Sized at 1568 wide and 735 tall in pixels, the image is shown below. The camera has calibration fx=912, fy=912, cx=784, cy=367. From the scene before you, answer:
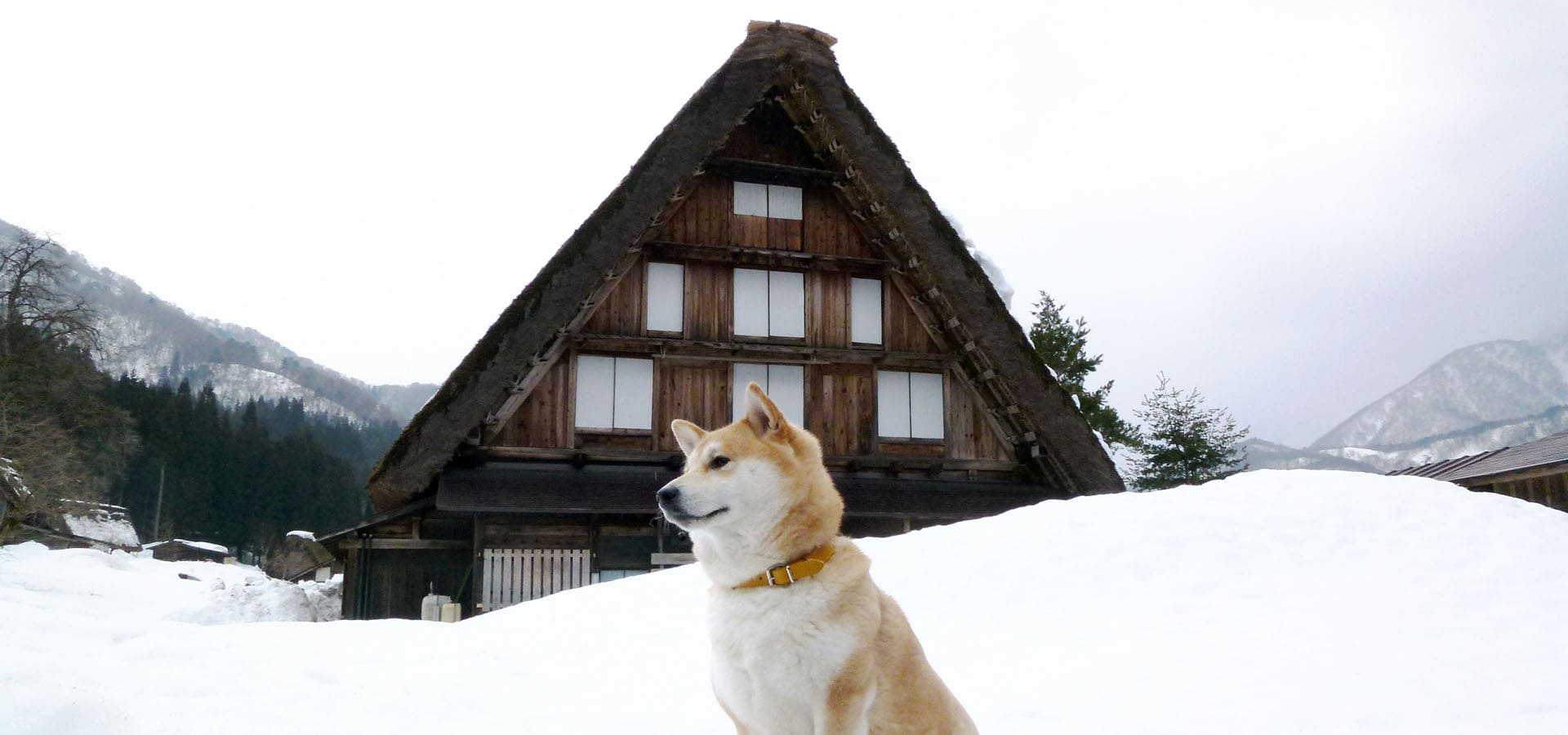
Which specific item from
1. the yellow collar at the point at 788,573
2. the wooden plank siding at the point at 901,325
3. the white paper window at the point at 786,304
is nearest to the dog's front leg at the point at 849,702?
the yellow collar at the point at 788,573

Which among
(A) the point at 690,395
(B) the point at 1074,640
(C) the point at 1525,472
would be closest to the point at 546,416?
(A) the point at 690,395

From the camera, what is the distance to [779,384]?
1169cm

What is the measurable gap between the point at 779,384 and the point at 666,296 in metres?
1.82

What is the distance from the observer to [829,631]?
107 inches

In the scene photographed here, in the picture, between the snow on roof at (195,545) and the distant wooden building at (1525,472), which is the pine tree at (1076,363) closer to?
the distant wooden building at (1525,472)

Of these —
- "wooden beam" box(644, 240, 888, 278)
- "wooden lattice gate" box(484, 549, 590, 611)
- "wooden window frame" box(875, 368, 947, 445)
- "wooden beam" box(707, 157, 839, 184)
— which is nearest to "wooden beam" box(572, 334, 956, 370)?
"wooden window frame" box(875, 368, 947, 445)

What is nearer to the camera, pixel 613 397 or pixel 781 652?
pixel 781 652

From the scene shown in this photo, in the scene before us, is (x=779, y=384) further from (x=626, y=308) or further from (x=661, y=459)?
(x=626, y=308)

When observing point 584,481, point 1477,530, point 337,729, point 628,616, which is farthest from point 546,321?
point 1477,530

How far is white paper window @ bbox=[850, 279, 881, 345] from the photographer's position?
39.9 ft

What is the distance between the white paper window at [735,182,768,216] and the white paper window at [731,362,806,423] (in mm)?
2055

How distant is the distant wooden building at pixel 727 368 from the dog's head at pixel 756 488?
24.9 feet

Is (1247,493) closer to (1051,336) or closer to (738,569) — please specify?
(738,569)

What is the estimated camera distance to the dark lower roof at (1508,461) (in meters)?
14.2
